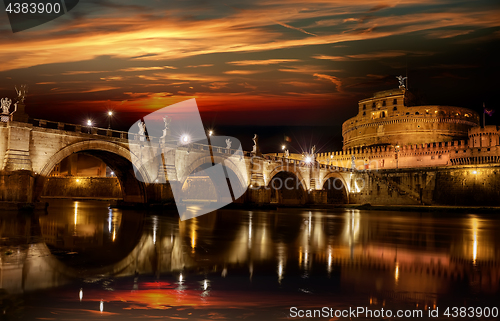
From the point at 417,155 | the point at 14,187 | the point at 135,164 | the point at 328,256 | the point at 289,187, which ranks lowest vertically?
the point at 328,256

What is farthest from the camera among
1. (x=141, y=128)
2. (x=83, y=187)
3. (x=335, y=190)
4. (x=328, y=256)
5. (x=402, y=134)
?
(x=402, y=134)

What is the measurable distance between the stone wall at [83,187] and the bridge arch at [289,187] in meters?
25.6

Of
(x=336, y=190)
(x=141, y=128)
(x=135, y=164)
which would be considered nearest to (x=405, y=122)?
(x=336, y=190)

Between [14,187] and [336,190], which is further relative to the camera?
[336,190]

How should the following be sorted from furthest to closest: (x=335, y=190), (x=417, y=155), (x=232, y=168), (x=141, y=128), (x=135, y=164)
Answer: (x=417, y=155) → (x=335, y=190) → (x=232, y=168) → (x=141, y=128) → (x=135, y=164)

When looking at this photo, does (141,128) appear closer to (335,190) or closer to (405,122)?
(335,190)

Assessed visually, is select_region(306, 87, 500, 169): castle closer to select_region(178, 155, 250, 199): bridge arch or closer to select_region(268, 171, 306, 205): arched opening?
select_region(268, 171, 306, 205): arched opening

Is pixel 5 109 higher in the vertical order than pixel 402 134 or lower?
lower

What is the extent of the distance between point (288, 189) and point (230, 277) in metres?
50.8

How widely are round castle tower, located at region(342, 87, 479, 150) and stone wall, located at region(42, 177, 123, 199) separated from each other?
5211 cm

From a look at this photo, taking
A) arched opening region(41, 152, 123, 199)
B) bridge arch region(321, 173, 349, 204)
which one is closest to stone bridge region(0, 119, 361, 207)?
bridge arch region(321, 173, 349, 204)

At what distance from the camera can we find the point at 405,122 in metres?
81.6

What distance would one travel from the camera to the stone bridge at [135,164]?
2470 centimetres

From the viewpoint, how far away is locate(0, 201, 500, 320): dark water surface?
6.44m
